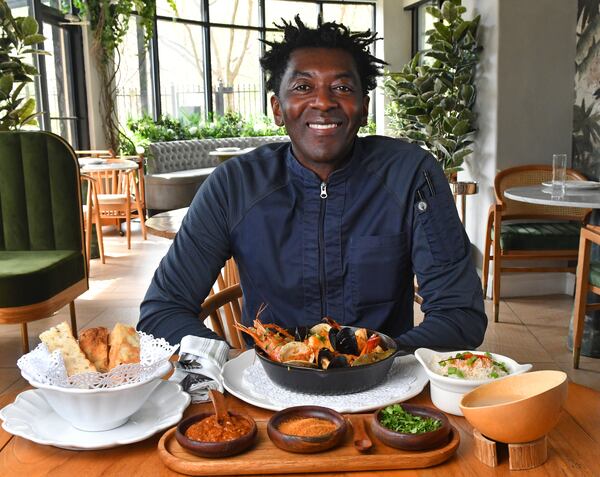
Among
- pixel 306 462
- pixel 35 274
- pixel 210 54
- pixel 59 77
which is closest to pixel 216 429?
pixel 306 462

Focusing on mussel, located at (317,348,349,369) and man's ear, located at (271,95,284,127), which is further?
man's ear, located at (271,95,284,127)

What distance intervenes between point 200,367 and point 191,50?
10002 mm

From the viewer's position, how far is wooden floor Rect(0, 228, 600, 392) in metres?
3.57

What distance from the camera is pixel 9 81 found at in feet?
14.1

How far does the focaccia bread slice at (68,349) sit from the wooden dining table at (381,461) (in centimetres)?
11

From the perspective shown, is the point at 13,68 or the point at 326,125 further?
the point at 13,68

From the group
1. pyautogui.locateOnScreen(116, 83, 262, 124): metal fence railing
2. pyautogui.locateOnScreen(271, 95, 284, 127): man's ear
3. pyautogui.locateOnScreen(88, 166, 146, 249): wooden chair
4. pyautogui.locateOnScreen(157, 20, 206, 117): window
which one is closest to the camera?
pyautogui.locateOnScreen(271, 95, 284, 127): man's ear

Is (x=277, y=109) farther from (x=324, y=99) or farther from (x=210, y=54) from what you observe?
(x=210, y=54)

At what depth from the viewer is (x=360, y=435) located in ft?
3.18

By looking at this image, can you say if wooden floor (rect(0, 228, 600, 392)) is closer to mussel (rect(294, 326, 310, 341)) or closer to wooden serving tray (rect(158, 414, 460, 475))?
mussel (rect(294, 326, 310, 341))

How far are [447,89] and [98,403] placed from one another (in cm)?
468

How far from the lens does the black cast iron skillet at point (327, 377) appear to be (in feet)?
3.63

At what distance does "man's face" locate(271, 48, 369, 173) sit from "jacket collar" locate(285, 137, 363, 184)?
3 cm

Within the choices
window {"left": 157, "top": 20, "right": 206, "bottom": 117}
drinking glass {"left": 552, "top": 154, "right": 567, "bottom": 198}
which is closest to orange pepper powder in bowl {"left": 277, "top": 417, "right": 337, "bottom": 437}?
drinking glass {"left": 552, "top": 154, "right": 567, "bottom": 198}
